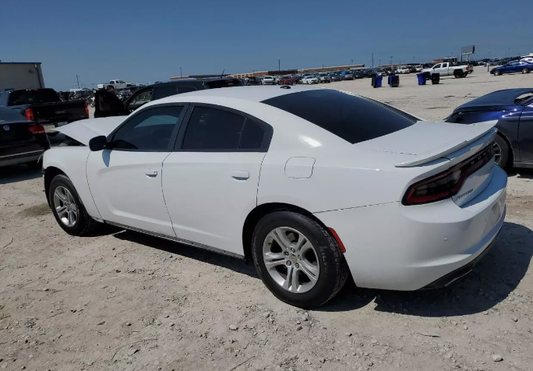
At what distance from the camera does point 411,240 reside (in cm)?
261

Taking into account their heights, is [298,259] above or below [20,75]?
below

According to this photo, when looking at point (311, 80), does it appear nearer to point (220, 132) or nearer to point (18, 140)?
point (18, 140)

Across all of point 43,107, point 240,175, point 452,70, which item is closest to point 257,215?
point 240,175

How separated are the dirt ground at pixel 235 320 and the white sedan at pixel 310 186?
1.07 feet

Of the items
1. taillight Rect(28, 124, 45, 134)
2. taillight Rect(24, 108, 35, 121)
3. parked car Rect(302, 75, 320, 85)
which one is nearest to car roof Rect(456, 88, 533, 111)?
taillight Rect(28, 124, 45, 134)

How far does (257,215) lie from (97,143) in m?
2.00

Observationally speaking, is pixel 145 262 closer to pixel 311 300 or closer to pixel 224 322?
pixel 224 322

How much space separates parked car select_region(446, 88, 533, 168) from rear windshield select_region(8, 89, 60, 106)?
1207 centimetres

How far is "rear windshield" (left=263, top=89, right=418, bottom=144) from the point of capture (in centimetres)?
320

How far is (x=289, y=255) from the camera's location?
314 centimetres

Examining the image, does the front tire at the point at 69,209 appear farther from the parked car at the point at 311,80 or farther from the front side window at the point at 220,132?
the parked car at the point at 311,80

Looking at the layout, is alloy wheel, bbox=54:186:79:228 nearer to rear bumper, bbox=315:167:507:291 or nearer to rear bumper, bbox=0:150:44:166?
rear bumper, bbox=315:167:507:291

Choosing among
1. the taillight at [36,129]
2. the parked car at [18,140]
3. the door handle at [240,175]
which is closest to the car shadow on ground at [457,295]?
the door handle at [240,175]

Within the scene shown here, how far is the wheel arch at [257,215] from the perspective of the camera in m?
2.99
